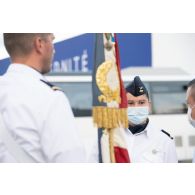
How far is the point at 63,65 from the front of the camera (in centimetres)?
347

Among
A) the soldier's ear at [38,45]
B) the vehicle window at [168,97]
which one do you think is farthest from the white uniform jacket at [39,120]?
the vehicle window at [168,97]

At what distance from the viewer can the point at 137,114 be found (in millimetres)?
3070

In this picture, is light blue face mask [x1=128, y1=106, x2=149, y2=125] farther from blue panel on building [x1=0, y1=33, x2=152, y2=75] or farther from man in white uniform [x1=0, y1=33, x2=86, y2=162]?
man in white uniform [x1=0, y1=33, x2=86, y2=162]

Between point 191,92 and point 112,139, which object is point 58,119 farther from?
point 191,92

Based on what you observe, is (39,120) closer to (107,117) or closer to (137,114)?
(107,117)

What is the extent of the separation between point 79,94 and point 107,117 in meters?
1.21

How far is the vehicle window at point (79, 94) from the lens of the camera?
3563mm

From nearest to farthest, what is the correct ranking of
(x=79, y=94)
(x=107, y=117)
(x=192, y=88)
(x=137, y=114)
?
(x=107, y=117) → (x=137, y=114) → (x=192, y=88) → (x=79, y=94)

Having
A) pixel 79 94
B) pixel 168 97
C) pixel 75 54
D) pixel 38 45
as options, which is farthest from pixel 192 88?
pixel 168 97

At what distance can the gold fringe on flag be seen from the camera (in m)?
2.75

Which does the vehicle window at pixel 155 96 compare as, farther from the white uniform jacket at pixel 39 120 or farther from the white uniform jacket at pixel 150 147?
the white uniform jacket at pixel 39 120
